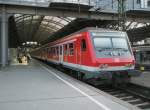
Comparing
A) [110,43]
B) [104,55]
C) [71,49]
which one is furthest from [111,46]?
[71,49]

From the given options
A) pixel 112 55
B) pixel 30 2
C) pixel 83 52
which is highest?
pixel 30 2

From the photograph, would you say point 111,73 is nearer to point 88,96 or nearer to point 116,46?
point 116,46

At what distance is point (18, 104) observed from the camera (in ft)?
26.4

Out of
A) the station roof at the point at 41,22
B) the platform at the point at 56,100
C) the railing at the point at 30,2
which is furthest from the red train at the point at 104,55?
the station roof at the point at 41,22

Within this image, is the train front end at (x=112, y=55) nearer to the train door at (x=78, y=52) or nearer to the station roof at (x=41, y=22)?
the train door at (x=78, y=52)

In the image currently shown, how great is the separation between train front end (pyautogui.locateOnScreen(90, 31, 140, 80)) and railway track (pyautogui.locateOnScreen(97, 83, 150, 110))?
2.39 ft

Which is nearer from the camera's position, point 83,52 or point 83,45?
point 83,52

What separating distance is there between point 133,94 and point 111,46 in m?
2.74

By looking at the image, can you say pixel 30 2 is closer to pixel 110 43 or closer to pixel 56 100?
pixel 110 43

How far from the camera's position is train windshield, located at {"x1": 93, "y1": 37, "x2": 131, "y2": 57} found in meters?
13.2

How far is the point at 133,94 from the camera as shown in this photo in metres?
12.0

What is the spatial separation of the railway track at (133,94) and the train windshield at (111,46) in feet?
5.74

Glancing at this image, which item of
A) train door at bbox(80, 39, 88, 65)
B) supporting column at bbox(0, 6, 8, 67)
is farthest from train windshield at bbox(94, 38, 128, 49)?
supporting column at bbox(0, 6, 8, 67)

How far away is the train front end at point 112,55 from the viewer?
12758mm
